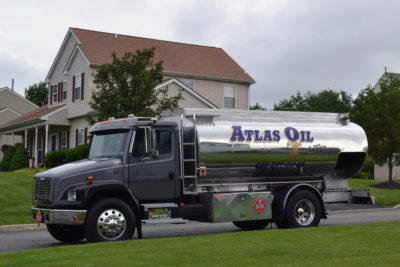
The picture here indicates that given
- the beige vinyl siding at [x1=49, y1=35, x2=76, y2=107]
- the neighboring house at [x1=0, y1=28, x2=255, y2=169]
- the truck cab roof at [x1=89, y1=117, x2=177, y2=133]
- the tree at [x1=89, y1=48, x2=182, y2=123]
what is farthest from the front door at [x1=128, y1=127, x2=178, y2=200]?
the beige vinyl siding at [x1=49, y1=35, x2=76, y2=107]

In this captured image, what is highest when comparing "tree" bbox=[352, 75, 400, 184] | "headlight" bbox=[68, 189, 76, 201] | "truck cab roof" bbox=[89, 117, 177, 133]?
"tree" bbox=[352, 75, 400, 184]

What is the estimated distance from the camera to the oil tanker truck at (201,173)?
1182cm

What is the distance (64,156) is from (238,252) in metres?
23.9

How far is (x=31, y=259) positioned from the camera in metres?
8.95

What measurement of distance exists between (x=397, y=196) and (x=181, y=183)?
1644cm

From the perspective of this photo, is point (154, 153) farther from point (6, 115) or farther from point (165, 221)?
point (6, 115)

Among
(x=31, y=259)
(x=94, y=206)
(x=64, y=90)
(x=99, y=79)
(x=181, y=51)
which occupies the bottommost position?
(x=31, y=259)

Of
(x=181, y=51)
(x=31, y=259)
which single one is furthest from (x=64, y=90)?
(x=31, y=259)

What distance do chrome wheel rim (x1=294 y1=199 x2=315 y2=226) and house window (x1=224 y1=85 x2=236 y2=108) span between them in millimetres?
25380

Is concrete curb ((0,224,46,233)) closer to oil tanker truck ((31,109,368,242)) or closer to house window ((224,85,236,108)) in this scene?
oil tanker truck ((31,109,368,242))

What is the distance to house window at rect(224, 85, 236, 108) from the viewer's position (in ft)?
131

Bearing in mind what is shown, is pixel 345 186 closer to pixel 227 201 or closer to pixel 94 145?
pixel 227 201

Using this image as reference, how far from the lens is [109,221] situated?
11.8 metres

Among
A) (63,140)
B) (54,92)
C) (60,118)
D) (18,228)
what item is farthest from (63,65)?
(18,228)
